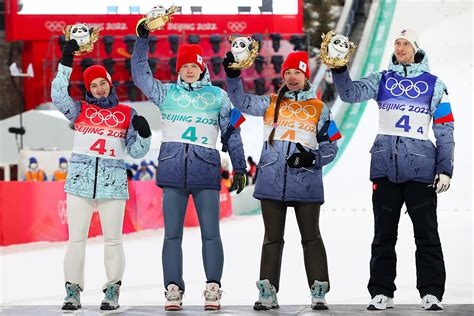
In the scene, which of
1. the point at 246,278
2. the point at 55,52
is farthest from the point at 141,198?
the point at 55,52

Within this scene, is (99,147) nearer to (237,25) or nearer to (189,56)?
(189,56)

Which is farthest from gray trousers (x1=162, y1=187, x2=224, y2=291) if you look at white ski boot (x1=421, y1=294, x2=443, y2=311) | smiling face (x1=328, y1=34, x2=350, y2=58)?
white ski boot (x1=421, y1=294, x2=443, y2=311)

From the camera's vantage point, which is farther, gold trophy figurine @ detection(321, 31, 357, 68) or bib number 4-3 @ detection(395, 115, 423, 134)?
bib number 4-3 @ detection(395, 115, 423, 134)

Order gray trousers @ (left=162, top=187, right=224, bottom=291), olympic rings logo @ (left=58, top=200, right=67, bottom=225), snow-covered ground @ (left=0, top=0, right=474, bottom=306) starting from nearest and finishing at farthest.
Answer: gray trousers @ (left=162, top=187, right=224, bottom=291), snow-covered ground @ (left=0, top=0, right=474, bottom=306), olympic rings logo @ (left=58, top=200, right=67, bottom=225)

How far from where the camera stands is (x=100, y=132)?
22.5ft

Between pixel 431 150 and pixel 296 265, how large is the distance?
349 cm

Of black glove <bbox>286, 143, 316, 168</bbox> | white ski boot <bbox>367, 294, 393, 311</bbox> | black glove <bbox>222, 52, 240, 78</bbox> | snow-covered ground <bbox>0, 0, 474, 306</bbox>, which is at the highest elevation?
black glove <bbox>222, 52, 240, 78</bbox>

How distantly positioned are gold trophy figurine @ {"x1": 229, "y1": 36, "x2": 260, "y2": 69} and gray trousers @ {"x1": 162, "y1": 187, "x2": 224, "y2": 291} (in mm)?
816

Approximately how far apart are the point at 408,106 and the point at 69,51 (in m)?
2.09

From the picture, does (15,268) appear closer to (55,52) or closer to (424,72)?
(424,72)

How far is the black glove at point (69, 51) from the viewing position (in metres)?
6.80

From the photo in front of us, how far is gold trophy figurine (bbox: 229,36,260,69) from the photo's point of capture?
6562 millimetres

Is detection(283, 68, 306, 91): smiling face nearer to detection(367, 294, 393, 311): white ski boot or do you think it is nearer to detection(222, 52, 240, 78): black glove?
detection(222, 52, 240, 78): black glove

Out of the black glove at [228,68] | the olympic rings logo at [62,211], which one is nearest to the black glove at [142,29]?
the black glove at [228,68]
